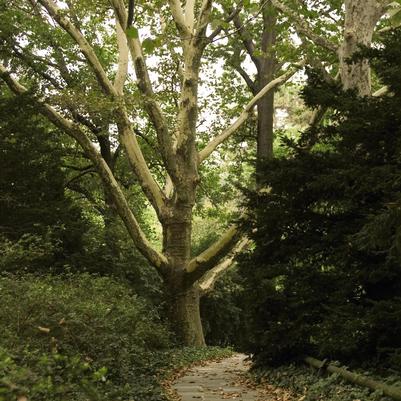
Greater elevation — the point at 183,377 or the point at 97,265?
the point at 97,265

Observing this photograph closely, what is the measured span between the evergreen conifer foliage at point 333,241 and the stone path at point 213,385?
0.82 meters

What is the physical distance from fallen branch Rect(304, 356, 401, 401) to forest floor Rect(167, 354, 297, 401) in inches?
23.5

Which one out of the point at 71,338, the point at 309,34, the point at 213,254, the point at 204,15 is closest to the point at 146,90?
the point at 204,15

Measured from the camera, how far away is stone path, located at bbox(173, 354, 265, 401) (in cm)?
782

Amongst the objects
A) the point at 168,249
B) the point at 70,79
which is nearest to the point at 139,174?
the point at 168,249

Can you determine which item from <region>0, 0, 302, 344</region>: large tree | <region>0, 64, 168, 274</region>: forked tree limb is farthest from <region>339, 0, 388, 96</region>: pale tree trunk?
<region>0, 64, 168, 274</region>: forked tree limb

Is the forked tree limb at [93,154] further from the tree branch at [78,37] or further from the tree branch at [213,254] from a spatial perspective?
the tree branch at [213,254]

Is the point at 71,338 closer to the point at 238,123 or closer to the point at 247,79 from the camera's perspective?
the point at 238,123

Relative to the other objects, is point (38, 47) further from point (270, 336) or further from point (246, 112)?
point (270, 336)

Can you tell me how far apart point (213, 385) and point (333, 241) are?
322 cm

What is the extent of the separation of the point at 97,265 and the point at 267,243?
8553 millimetres

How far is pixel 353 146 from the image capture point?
8.09 metres

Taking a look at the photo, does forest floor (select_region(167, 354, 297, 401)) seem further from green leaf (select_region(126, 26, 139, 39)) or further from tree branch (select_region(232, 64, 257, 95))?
tree branch (select_region(232, 64, 257, 95))

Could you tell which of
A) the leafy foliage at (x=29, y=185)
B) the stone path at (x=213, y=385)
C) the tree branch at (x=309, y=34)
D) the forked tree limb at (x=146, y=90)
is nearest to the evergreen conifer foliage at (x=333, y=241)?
the stone path at (x=213, y=385)
